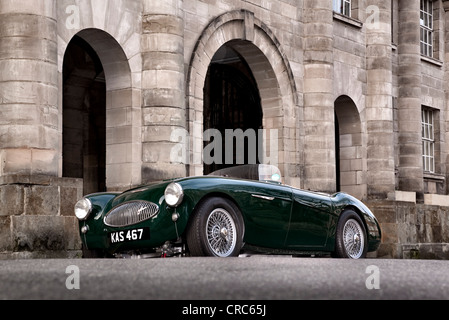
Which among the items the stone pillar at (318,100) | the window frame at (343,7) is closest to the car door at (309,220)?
the stone pillar at (318,100)

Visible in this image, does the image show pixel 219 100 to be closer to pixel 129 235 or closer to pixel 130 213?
pixel 130 213

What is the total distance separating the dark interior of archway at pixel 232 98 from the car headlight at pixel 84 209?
28.4ft

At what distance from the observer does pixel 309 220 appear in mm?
9227

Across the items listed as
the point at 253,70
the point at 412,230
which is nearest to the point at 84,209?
the point at 253,70

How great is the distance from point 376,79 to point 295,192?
1092 cm

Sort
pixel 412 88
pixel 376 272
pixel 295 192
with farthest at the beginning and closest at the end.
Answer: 1. pixel 412 88
2. pixel 295 192
3. pixel 376 272

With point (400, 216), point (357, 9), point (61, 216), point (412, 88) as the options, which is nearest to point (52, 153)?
point (61, 216)

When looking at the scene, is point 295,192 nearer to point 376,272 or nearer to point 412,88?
point 376,272

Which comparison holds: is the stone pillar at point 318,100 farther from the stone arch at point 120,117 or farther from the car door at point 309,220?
the car door at point 309,220

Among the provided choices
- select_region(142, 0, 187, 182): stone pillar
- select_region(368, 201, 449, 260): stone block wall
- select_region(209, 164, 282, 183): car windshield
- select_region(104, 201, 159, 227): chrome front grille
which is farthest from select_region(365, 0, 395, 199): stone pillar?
select_region(104, 201, 159, 227): chrome front grille

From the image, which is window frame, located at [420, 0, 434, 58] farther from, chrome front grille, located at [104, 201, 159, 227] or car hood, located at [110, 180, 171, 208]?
chrome front grille, located at [104, 201, 159, 227]

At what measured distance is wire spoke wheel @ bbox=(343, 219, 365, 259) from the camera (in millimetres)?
9992

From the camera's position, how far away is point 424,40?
2259cm
